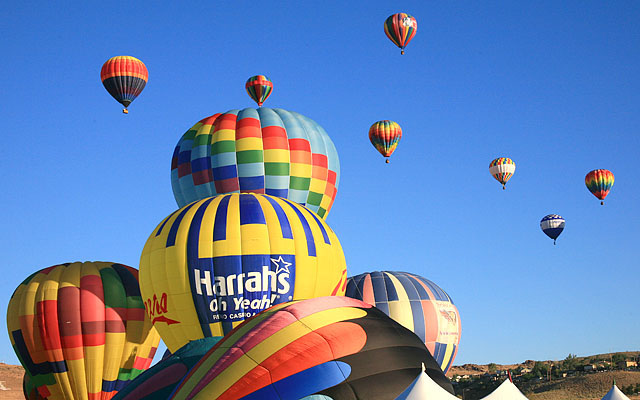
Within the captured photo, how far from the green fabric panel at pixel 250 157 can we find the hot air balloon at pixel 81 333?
14.3 feet

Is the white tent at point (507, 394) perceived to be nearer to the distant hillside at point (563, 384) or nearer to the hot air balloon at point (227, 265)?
the hot air balloon at point (227, 265)

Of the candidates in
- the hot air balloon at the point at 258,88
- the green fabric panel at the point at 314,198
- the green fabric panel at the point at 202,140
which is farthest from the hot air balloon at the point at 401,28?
the green fabric panel at the point at 202,140

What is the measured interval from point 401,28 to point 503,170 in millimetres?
9261

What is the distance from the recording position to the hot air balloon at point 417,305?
2281 cm

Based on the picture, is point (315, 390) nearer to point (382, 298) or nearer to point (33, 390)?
point (33, 390)

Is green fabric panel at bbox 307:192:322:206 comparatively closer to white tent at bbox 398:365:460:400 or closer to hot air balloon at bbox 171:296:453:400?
hot air balloon at bbox 171:296:453:400

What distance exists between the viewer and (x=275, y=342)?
387 inches

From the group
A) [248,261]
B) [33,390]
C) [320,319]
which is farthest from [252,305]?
[33,390]

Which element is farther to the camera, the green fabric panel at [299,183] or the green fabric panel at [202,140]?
the green fabric panel at [202,140]

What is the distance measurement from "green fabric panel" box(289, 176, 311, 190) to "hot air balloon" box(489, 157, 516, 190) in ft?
57.4

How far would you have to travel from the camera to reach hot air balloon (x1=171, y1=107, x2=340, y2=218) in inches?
837

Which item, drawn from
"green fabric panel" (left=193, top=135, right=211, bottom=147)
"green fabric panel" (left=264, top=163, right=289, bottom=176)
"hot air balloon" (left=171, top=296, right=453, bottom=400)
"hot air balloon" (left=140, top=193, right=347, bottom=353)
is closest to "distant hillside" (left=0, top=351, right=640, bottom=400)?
"green fabric panel" (left=264, top=163, right=289, bottom=176)

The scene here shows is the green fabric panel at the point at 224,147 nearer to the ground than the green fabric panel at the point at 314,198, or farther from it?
farther from it

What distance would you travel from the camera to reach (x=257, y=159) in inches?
837
